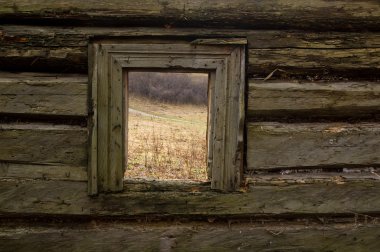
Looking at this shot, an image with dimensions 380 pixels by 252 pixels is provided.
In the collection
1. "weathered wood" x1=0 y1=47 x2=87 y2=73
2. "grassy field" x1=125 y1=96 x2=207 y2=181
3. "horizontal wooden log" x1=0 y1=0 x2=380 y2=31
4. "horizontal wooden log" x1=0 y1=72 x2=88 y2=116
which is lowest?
"grassy field" x1=125 y1=96 x2=207 y2=181

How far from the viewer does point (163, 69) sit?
105 inches

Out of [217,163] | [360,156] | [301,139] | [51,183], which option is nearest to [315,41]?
[301,139]


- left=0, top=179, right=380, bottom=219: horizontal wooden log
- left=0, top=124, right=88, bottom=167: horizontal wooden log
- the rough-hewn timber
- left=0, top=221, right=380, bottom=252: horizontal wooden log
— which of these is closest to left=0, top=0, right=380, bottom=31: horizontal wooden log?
the rough-hewn timber

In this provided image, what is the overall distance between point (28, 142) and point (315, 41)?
198 centimetres

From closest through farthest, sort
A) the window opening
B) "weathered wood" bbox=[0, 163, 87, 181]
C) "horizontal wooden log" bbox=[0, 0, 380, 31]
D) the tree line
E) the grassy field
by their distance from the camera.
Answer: "horizontal wooden log" bbox=[0, 0, 380, 31] → "weathered wood" bbox=[0, 163, 87, 181] → the grassy field → the window opening → the tree line

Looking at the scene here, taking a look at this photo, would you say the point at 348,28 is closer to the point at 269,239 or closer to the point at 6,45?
the point at 269,239

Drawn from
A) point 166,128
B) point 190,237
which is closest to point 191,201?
point 190,237

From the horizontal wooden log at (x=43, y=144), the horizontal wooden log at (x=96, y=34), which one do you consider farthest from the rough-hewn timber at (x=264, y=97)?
the horizontal wooden log at (x=96, y=34)

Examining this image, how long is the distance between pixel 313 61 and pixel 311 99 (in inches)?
9.8

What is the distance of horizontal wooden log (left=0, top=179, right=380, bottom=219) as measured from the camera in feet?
8.89

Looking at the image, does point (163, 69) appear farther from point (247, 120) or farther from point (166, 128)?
point (166, 128)

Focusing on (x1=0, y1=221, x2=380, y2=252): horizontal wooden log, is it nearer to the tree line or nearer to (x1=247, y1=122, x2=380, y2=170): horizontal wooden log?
(x1=247, y1=122, x2=380, y2=170): horizontal wooden log

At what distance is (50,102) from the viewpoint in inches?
104

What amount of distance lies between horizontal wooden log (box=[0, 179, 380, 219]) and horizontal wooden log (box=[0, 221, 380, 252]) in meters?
0.10
